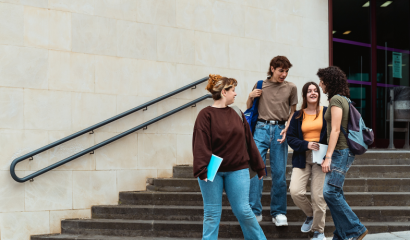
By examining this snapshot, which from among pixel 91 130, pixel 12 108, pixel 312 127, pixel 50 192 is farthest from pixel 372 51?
pixel 12 108

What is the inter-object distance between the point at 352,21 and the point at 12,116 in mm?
7539

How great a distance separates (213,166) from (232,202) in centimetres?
37

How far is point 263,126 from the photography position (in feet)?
→ 15.9

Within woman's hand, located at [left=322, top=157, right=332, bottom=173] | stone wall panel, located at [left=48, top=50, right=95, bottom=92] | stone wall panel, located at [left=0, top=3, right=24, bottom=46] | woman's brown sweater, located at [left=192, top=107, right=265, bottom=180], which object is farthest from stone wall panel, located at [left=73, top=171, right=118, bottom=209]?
woman's hand, located at [left=322, top=157, right=332, bottom=173]

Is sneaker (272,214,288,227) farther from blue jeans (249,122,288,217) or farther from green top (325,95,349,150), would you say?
green top (325,95,349,150)

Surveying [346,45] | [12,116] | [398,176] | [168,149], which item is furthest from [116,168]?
[346,45]

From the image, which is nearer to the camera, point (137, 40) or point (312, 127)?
point (312, 127)

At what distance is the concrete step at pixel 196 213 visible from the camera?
5180 millimetres

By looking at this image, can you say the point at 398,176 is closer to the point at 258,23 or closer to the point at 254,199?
the point at 254,199

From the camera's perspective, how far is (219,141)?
3.54 m

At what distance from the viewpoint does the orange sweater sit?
14.7ft

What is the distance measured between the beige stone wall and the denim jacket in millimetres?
2510

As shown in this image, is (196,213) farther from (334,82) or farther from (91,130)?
(334,82)

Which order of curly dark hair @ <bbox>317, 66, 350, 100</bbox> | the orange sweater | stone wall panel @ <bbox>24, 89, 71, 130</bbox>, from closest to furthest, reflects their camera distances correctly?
1. curly dark hair @ <bbox>317, 66, 350, 100</bbox>
2. the orange sweater
3. stone wall panel @ <bbox>24, 89, 71, 130</bbox>
